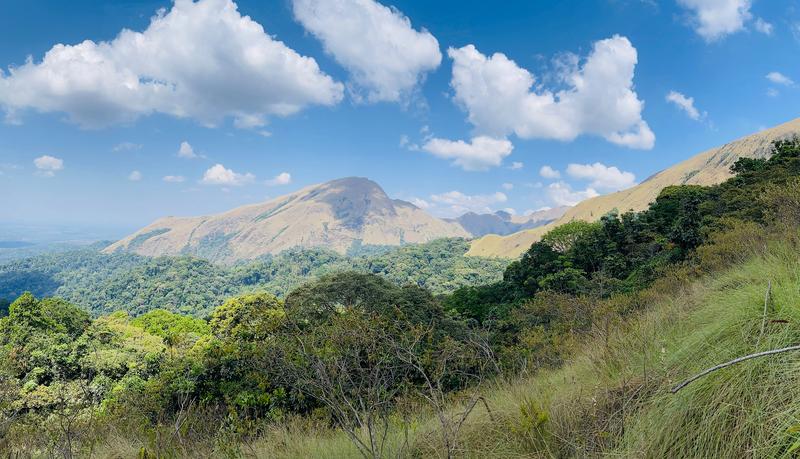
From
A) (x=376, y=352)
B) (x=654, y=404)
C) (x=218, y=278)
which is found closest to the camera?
(x=654, y=404)

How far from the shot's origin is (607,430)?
2693mm

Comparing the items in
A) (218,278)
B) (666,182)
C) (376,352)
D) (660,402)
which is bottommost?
(218,278)

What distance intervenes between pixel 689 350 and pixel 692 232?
2636 cm

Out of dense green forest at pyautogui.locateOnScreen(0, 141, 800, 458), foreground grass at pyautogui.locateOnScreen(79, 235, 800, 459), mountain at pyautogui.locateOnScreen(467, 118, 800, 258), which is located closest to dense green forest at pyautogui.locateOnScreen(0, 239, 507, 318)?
mountain at pyautogui.locateOnScreen(467, 118, 800, 258)

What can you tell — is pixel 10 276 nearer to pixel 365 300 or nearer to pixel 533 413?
pixel 365 300

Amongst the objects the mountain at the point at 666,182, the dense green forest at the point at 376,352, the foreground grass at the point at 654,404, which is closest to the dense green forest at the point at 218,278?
the mountain at the point at 666,182

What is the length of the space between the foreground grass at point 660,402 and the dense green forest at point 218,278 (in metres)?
84.7

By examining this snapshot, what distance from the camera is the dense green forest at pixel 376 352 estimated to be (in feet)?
11.1

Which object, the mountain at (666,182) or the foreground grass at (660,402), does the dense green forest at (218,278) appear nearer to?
the mountain at (666,182)

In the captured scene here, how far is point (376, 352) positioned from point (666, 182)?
168472 millimetres

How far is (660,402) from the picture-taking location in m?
2.48

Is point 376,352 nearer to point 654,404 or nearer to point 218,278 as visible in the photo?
point 654,404

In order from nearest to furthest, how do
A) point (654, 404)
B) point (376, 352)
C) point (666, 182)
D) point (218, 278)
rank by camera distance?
point (654, 404)
point (376, 352)
point (218, 278)
point (666, 182)

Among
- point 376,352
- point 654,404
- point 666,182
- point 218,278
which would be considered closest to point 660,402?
point 654,404
